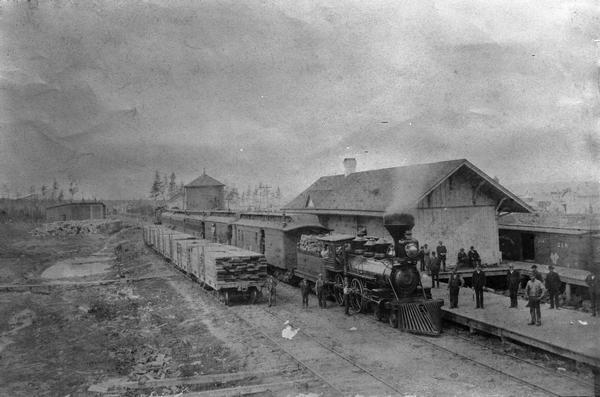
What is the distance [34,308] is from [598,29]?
19833mm

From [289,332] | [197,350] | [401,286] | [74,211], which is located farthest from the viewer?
[74,211]

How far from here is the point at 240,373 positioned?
9.24 metres

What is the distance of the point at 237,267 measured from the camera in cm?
1595

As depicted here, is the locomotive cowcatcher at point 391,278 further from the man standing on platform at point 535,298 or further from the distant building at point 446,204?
the distant building at point 446,204

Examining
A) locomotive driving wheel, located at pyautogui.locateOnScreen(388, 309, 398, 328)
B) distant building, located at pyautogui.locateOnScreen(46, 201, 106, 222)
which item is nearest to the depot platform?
locomotive driving wheel, located at pyautogui.locateOnScreen(388, 309, 398, 328)

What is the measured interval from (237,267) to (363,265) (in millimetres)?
4899

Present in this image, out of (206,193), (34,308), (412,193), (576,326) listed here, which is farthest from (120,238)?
(576,326)

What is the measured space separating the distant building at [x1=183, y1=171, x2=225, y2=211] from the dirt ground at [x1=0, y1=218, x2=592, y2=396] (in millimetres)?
40270

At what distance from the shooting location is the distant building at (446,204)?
18.7m

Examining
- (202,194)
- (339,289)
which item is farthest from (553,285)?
(202,194)

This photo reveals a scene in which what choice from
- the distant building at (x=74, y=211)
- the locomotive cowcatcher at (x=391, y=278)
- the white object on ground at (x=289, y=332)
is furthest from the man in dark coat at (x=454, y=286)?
the distant building at (x=74, y=211)

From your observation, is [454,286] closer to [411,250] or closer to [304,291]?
[411,250]

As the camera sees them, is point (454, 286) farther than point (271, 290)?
No

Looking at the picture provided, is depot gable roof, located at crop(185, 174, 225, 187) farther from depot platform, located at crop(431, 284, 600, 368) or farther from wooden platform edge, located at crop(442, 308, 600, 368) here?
wooden platform edge, located at crop(442, 308, 600, 368)
